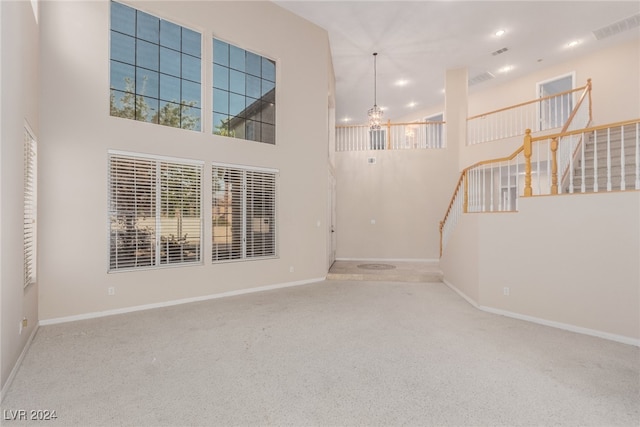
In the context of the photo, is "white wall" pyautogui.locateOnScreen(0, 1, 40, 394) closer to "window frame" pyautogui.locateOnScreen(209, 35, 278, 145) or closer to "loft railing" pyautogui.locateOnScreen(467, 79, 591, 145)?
"window frame" pyautogui.locateOnScreen(209, 35, 278, 145)

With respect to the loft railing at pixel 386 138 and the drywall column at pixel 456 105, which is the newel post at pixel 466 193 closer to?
the drywall column at pixel 456 105

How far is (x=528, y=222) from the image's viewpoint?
13.8ft

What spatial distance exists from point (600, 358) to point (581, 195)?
1.85 meters

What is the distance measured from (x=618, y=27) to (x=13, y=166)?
10698 mm

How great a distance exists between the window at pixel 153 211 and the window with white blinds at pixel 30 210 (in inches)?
32.8

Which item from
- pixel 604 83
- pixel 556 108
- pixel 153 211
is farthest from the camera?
pixel 604 83

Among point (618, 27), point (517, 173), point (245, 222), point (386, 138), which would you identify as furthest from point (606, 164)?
point (245, 222)

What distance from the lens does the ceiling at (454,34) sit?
615 cm

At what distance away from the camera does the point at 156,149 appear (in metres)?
4.87

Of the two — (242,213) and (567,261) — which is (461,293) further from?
(242,213)

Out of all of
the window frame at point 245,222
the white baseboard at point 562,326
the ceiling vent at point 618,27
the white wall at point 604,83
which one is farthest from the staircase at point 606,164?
the window frame at point 245,222

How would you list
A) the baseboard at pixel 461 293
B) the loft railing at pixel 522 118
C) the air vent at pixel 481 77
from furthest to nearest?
the air vent at pixel 481 77 < the loft railing at pixel 522 118 < the baseboard at pixel 461 293

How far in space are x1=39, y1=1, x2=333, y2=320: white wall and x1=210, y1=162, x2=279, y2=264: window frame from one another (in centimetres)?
11

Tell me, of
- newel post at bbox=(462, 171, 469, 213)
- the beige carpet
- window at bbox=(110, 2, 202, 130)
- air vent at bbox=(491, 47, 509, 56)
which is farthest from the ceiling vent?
window at bbox=(110, 2, 202, 130)
